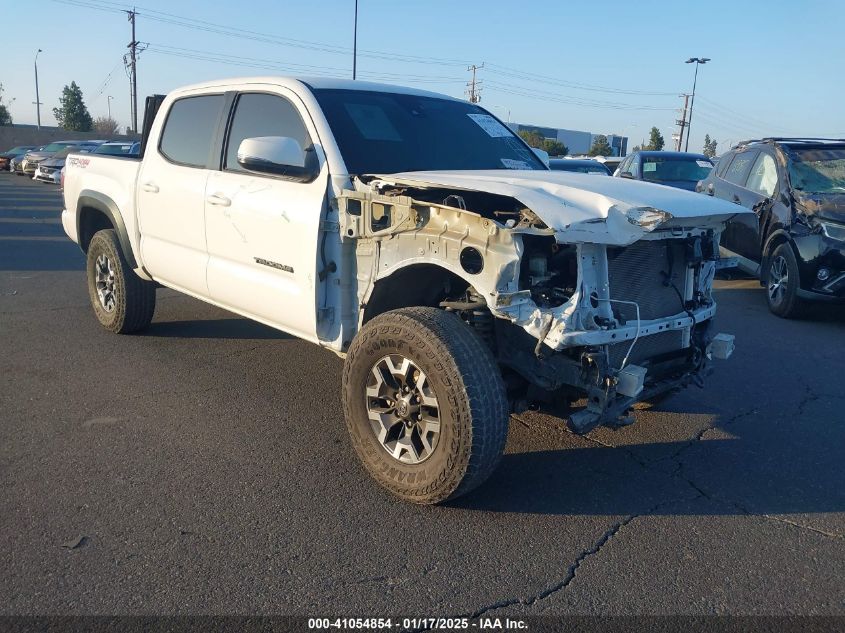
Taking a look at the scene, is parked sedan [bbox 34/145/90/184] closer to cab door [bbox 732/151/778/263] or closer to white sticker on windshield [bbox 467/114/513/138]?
cab door [bbox 732/151/778/263]

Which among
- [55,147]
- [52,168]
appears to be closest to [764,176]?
[52,168]

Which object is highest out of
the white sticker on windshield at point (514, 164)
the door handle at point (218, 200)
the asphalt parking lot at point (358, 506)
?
the white sticker on windshield at point (514, 164)

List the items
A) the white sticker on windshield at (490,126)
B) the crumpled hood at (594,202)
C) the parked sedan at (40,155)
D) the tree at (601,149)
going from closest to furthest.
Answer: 1. the crumpled hood at (594,202)
2. the white sticker on windshield at (490,126)
3. the parked sedan at (40,155)
4. the tree at (601,149)

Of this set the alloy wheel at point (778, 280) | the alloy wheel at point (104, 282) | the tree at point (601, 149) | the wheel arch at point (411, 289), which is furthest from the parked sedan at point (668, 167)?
the tree at point (601, 149)

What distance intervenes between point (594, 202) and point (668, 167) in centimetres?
1090

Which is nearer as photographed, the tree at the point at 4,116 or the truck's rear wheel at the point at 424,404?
the truck's rear wheel at the point at 424,404

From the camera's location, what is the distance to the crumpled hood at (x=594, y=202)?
3158 mm

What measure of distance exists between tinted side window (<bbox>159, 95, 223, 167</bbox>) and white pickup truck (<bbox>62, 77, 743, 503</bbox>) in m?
0.02

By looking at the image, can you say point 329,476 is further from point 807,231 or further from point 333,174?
point 807,231

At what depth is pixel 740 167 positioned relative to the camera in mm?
9148

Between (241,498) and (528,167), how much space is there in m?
2.92

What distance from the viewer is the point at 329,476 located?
386cm

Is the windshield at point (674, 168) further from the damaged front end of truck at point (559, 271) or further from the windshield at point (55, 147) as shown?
the windshield at point (55, 147)

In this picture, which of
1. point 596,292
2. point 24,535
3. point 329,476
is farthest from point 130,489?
point 596,292
